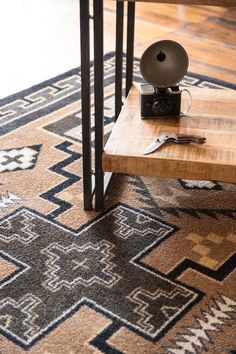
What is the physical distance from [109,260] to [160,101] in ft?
1.45

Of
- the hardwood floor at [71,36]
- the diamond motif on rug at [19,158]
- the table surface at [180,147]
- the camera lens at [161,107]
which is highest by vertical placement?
the camera lens at [161,107]

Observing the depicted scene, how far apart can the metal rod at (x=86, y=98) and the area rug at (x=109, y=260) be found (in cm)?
7

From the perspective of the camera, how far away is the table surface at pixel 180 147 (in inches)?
60.4

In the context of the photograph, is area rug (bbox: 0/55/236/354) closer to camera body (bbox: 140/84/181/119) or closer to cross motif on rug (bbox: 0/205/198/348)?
cross motif on rug (bbox: 0/205/198/348)

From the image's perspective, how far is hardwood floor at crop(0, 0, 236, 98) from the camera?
2.53 m

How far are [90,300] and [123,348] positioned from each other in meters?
0.15

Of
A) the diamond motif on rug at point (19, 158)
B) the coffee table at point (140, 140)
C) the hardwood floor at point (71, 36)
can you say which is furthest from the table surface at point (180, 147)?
the hardwood floor at point (71, 36)

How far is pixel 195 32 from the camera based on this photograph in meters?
2.91

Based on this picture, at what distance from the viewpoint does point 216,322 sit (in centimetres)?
133

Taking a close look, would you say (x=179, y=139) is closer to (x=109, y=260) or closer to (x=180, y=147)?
(x=180, y=147)

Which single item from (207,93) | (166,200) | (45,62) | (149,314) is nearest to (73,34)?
(45,62)

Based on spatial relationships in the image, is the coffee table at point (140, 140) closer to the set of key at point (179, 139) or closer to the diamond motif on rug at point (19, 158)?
the set of key at point (179, 139)

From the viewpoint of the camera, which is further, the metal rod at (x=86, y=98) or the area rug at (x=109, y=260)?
the metal rod at (x=86, y=98)

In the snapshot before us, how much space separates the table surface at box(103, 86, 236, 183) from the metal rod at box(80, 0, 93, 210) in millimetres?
61
